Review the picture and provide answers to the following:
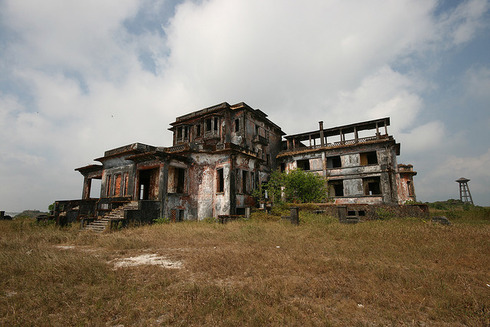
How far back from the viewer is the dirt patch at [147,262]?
6066 mm

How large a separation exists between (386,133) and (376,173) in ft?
13.1

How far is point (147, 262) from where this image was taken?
6469mm

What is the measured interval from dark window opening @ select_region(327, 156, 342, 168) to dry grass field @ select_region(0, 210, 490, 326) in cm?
1659

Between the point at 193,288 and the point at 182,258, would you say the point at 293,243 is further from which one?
the point at 193,288

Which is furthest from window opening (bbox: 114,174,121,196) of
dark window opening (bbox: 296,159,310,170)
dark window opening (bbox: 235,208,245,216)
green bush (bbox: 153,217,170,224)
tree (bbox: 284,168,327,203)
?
dark window opening (bbox: 296,159,310,170)

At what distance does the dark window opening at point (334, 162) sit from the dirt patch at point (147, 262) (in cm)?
2110

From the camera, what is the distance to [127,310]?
3.57 meters

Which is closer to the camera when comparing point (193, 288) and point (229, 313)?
point (229, 313)

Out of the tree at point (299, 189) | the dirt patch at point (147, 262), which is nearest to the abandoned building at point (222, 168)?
the tree at point (299, 189)

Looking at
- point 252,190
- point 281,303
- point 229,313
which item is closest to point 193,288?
point 229,313

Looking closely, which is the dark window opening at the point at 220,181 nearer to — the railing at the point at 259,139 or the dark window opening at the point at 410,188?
the railing at the point at 259,139

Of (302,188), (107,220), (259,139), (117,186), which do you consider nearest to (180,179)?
(117,186)

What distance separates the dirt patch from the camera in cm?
607

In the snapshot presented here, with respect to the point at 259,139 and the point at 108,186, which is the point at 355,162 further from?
the point at 108,186
